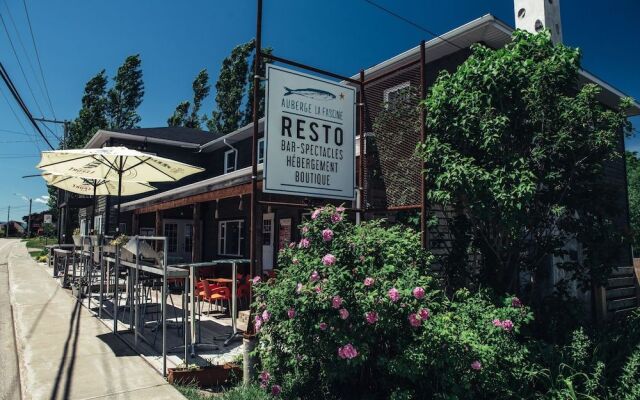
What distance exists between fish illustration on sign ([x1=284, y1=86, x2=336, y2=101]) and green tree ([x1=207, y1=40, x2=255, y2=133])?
31.7m

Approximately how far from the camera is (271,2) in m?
5.20

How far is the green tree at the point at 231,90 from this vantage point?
120 feet

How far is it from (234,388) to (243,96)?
3483 cm

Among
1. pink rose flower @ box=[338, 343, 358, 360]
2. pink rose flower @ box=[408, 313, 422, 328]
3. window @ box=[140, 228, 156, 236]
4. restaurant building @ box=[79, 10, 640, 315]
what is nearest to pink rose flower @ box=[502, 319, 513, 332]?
pink rose flower @ box=[408, 313, 422, 328]

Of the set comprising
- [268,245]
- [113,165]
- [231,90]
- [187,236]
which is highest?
[231,90]

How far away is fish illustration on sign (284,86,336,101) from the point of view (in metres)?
5.28

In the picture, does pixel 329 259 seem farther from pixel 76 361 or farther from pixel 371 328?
pixel 76 361

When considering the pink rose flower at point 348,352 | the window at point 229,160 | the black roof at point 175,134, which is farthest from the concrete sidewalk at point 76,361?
the black roof at point 175,134

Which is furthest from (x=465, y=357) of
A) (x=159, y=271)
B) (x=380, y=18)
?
(x=380, y=18)

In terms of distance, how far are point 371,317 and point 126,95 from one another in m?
41.7

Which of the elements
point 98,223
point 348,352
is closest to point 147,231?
point 98,223

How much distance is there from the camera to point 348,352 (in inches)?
144

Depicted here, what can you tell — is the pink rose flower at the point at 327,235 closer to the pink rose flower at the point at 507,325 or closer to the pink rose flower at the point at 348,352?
the pink rose flower at the point at 348,352

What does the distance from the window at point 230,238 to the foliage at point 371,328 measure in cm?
1138
